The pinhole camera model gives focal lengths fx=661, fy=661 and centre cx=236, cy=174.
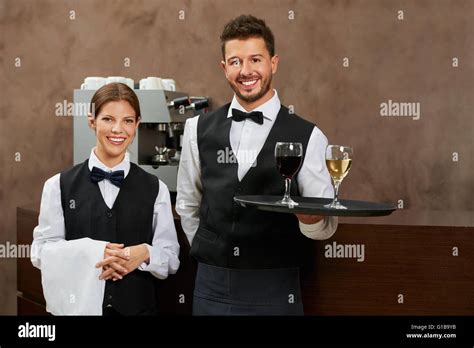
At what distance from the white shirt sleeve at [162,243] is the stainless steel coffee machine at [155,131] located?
734 mm

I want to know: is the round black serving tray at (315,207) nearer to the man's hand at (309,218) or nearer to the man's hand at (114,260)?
the man's hand at (309,218)

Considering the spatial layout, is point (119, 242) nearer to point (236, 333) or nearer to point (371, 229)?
point (236, 333)

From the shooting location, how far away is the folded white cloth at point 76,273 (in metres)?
2.27

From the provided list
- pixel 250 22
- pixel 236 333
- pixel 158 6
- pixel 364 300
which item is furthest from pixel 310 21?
pixel 236 333

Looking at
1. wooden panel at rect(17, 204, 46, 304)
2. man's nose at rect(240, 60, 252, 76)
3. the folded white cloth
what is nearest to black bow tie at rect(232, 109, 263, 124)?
man's nose at rect(240, 60, 252, 76)

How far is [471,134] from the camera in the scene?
137 inches

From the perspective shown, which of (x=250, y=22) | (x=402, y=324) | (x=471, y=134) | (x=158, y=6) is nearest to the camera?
(x=250, y=22)

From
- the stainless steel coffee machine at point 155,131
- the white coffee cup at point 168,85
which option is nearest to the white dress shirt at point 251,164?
the stainless steel coffee machine at point 155,131

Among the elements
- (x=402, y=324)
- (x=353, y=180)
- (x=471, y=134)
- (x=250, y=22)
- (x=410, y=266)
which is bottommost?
(x=402, y=324)

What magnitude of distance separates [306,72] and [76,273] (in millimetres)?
1906

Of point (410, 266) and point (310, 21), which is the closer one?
point (410, 266)

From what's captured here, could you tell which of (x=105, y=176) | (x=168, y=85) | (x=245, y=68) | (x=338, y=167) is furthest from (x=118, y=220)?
(x=168, y=85)

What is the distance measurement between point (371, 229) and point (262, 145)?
1.77 feet

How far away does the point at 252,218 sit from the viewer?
2.23 metres
